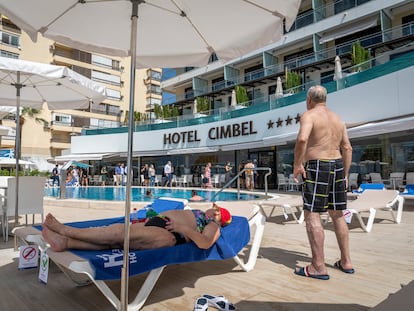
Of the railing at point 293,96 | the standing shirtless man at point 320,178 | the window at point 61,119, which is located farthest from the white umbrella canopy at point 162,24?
the window at point 61,119

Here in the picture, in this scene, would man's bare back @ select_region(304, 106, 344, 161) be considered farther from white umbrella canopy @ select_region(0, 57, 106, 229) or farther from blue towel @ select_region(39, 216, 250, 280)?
white umbrella canopy @ select_region(0, 57, 106, 229)

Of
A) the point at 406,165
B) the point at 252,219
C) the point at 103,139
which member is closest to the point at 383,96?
the point at 406,165

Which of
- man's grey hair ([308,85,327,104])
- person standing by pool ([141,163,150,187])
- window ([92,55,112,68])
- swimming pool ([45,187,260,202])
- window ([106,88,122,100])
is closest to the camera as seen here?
man's grey hair ([308,85,327,104])

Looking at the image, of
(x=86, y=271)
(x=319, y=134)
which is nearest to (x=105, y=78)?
(x=319, y=134)

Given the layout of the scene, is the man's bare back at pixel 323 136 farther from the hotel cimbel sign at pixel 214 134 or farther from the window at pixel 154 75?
the window at pixel 154 75

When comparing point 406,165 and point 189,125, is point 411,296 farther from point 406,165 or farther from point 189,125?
point 189,125

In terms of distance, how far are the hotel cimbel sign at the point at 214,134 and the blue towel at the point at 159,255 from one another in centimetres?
1377

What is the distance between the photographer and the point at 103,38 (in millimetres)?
3455

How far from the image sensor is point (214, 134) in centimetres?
1867

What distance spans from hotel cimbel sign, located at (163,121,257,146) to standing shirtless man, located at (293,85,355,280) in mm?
13467

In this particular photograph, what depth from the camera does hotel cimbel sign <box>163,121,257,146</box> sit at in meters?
17.0

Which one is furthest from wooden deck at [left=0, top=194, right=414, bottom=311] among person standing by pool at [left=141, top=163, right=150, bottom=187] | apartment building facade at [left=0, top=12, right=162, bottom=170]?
apartment building facade at [left=0, top=12, right=162, bottom=170]

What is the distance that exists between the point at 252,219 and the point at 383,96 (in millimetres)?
9751

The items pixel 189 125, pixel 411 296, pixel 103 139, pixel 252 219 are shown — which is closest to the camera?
pixel 411 296
